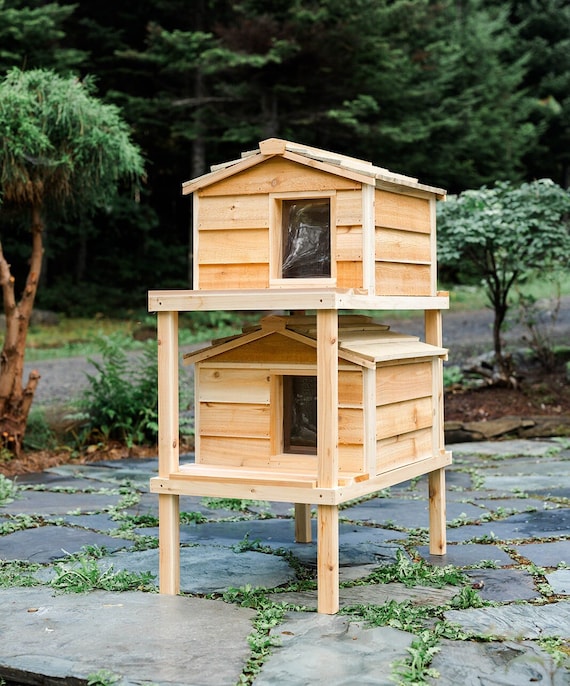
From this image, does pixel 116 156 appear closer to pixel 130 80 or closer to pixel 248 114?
pixel 248 114

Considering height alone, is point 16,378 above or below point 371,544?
above

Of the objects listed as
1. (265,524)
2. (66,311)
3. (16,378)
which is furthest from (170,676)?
(66,311)

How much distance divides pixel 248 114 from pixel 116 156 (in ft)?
38.4

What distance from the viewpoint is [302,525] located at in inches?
196

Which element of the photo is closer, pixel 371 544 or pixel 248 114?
pixel 371 544

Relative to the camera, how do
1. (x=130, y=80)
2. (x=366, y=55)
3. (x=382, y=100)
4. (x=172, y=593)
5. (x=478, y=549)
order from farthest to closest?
1. (x=130, y=80)
2. (x=382, y=100)
3. (x=366, y=55)
4. (x=478, y=549)
5. (x=172, y=593)

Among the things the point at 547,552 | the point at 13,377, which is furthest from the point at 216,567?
the point at 13,377

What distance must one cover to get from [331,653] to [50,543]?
2.20 meters

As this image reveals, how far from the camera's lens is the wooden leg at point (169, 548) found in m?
4.04

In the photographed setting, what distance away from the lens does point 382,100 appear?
19.1 metres

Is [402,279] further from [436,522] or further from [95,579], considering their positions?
[95,579]

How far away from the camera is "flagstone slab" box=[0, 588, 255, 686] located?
10.2ft

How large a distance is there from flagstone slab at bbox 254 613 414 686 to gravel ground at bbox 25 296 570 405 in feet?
21.8

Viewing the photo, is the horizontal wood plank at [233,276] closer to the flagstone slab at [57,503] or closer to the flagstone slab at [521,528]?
the flagstone slab at [521,528]
